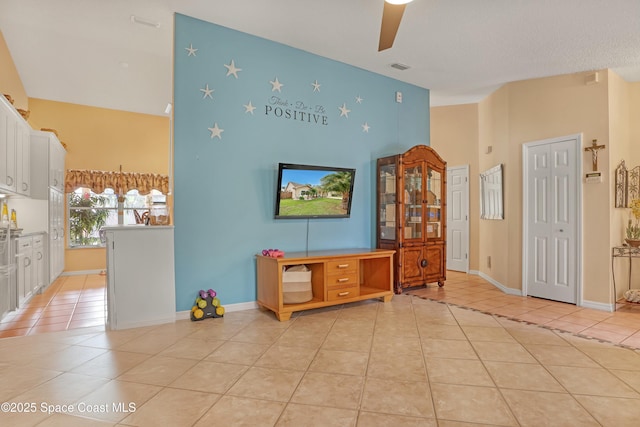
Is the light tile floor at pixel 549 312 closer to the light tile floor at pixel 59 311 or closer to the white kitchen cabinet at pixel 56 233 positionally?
the light tile floor at pixel 59 311

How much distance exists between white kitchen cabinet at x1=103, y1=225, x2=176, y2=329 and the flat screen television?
126 cm

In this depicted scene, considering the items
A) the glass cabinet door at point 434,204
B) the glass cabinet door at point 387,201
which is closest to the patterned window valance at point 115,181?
the glass cabinet door at point 387,201

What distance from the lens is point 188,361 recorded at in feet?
8.32

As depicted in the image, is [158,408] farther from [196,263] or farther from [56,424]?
[196,263]

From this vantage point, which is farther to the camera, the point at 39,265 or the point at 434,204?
the point at 434,204

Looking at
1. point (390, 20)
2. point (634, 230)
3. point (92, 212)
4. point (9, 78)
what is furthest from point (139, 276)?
point (634, 230)

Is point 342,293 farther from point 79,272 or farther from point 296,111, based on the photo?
point 79,272

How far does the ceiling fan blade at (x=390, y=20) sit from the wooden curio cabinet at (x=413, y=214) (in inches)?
85.8

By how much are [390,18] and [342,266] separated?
2434 millimetres

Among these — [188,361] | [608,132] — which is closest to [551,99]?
[608,132]

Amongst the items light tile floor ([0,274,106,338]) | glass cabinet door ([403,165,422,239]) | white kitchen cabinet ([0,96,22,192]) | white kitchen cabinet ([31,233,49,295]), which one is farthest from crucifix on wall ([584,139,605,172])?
white kitchen cabinet ([31,233,49,295])

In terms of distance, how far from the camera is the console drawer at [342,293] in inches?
151

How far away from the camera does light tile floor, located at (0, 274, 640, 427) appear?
6.11 ft

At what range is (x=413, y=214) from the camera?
4.84 m
